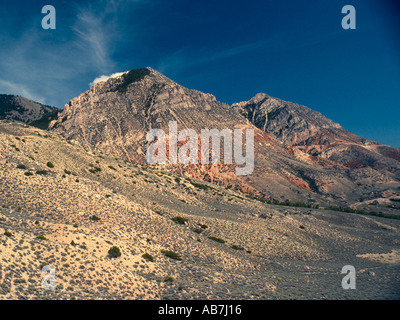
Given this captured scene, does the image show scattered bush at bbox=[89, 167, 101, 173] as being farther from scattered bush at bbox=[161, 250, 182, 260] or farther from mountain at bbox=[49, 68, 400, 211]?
mountain at bbox=[49, 68, 400, 211]

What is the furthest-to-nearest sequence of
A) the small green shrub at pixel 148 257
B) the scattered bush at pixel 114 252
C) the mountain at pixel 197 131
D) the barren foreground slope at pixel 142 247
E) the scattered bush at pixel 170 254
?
the mountain at pixel 197 131
the scattered bush at pixel 170 254
the small green shrub at pixel 148 257
the scattered bush at pixel 114 252
the barren foreground slope at pixel 142 247

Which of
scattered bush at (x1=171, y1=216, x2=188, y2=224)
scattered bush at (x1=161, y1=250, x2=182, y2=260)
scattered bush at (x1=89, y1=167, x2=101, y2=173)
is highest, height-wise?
scattered bush at (x1=89, y1=167, x2=101, y2=173)

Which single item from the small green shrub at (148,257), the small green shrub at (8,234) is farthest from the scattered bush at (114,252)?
the small green shrub at (8,234)

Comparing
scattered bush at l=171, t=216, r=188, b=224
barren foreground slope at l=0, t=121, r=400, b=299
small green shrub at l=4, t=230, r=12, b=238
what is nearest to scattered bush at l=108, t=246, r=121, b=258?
barren foreground slope at l=0, t=121, r=400, b=299

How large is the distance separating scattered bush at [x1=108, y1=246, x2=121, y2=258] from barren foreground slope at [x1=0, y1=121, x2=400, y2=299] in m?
0.35

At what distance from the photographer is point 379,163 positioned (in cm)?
16838

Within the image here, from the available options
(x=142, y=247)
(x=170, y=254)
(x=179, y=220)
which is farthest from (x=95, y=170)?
(x=170, y=254)

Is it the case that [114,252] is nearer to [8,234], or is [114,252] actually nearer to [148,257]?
[148,257]

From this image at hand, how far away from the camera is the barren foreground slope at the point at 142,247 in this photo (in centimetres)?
1586

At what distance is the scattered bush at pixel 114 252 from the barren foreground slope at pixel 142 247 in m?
0.35

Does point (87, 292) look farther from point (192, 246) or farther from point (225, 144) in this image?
point (225, 144)

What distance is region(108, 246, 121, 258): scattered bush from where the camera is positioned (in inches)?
750

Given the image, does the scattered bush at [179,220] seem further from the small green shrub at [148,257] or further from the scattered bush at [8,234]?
the scattered bush at [8,234]
